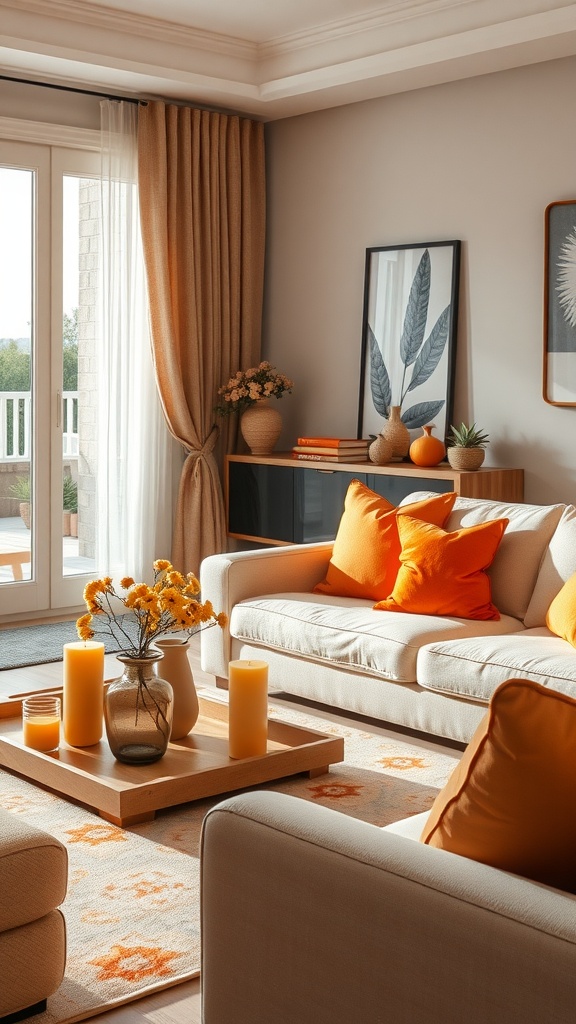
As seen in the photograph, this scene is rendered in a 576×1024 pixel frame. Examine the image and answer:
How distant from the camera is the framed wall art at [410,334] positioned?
526 centimetres

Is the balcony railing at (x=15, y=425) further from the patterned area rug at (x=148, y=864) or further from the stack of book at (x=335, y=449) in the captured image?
the patterned area rug at (x=148, y=864)

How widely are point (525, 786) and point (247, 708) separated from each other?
5.83 ft

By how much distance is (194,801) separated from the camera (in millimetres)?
3152

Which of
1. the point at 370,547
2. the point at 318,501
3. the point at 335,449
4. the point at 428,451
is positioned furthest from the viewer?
the point at 318,501

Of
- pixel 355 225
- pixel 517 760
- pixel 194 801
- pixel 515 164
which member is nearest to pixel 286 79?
pixel 355 225

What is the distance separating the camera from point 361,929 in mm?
1393

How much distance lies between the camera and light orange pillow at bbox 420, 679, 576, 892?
1.36 m

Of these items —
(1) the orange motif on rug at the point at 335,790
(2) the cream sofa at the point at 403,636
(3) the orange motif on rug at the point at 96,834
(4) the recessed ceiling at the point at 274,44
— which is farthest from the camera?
(4) the recessed ceiling at the point at 274,44

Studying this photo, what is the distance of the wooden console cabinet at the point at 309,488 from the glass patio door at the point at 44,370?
0.82m

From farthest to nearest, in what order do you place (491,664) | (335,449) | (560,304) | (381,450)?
(335,449) → (381,450) → (560,304) → (491,664)

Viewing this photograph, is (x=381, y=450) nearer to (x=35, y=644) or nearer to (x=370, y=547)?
(x=370, y=547)

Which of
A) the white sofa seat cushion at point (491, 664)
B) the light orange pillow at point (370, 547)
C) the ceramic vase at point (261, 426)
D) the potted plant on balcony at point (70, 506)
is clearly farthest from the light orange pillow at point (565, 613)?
the potted plant on balcony at point (70, 506)

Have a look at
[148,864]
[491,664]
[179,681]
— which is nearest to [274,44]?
[491,664]

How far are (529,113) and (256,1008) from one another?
4.26 m
